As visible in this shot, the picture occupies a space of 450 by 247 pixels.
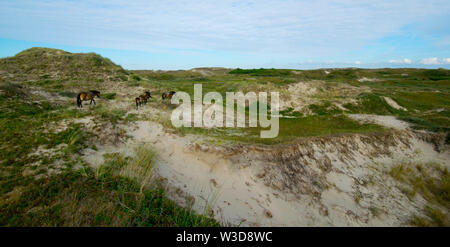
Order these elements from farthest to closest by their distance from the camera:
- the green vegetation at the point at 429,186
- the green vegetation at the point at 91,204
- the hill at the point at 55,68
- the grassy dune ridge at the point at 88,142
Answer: the hill at the point at 55,68
the green vegetation at the point at 429,186
the grassy dune ridge at the point at 88,142
the green vegetation at the point at 91,204

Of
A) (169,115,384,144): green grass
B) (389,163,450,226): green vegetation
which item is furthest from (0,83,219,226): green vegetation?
(389,163,450,226): green vegetation

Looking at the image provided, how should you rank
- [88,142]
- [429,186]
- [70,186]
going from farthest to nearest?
[429,186], [88,142], [70,186]

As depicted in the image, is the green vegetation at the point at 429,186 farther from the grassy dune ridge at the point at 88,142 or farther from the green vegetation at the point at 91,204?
the green vegetation at the point at 91,204

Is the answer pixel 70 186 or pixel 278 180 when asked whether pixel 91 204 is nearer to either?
pixel 70 186

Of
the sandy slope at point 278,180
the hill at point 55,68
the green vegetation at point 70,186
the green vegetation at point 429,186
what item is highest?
the hill at point 55,68

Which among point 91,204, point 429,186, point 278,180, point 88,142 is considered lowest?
point 429,186

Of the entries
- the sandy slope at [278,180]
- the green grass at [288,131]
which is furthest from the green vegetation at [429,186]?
the green grass at [288,131]

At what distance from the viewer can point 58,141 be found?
24.0 ft

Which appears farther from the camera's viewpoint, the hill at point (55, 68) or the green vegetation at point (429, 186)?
the hill at point (55, 68)

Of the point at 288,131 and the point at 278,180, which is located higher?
the point at 288,131

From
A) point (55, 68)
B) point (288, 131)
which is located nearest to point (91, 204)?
point (288, 131)

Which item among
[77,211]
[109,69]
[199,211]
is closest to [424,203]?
[199,211]

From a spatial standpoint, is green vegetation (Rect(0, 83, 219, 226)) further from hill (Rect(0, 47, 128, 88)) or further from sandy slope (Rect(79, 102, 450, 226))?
hill (Rect(0, 47, 128, 88))
